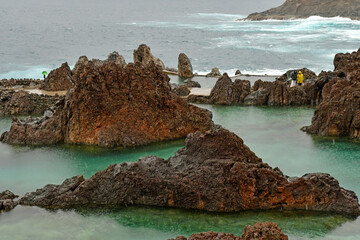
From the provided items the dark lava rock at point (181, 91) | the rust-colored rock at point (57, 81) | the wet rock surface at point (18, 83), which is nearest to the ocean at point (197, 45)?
the wet rock surface at point (18, 83)

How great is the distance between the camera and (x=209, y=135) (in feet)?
68.8

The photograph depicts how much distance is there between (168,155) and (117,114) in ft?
14.6

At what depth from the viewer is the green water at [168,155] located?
17891 millimetres

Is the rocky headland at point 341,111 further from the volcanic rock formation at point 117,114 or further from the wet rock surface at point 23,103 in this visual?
the wet rock surface at point 23,103

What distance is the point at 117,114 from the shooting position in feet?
98.9

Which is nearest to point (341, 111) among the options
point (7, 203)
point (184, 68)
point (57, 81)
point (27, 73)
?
point (7, 203)

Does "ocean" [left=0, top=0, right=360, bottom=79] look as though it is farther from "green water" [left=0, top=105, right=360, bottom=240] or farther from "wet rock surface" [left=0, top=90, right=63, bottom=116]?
"green water" [left=0, top=105, right=360, bottom=240]

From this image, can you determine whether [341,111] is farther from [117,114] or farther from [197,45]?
[197,45]

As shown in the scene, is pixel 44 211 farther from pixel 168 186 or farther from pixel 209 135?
pixel 209 135

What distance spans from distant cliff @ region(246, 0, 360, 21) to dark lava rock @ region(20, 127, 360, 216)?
13611 centimetres

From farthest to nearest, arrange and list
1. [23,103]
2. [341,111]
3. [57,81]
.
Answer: [57,81]
[23,103]
[341,111]

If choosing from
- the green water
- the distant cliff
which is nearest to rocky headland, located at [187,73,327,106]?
the green water

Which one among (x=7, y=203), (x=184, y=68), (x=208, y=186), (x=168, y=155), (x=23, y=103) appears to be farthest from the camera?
(x=184, y=68)

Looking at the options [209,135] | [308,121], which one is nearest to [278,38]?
[308,121]
